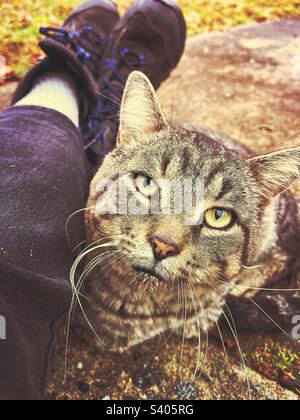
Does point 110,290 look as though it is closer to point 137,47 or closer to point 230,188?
point 230,188

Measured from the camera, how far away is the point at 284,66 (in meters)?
0.91

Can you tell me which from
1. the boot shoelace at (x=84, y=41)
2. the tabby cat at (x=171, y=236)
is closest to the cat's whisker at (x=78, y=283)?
the tabby cat at (x=171, y=236)

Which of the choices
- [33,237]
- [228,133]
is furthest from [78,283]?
[228,133]

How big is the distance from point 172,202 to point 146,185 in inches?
2.2

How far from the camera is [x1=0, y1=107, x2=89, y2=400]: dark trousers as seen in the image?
0.46m

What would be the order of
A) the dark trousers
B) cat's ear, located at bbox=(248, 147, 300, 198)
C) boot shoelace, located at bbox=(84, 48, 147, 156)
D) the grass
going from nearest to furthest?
the dark trousers, cat's ear, located at bbox=(248, 147, 300, 198), boot shoelace, located at bbox=(84, 48, 147, 156), the grass

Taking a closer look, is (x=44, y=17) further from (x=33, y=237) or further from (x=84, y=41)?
(x=33, y=237)

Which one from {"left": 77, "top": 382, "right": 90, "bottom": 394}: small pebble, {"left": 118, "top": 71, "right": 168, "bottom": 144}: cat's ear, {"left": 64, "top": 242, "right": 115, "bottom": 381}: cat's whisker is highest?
{"left": 118, "top": 71, "right": 168, "bottom": 144}: cat's ear

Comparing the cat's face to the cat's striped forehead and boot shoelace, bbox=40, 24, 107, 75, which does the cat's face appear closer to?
the cat's striped forehead

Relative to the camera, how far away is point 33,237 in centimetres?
50

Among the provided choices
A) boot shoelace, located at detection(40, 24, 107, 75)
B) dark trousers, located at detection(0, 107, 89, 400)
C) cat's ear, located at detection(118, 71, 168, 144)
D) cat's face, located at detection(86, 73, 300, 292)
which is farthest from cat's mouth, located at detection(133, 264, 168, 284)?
boot shoelace, located at detection(40, 24, 107, 75)

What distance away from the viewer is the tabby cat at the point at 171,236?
1.71ft

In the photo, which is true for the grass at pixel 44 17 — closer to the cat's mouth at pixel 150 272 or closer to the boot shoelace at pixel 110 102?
the boot shoelace at pixel 110 102
